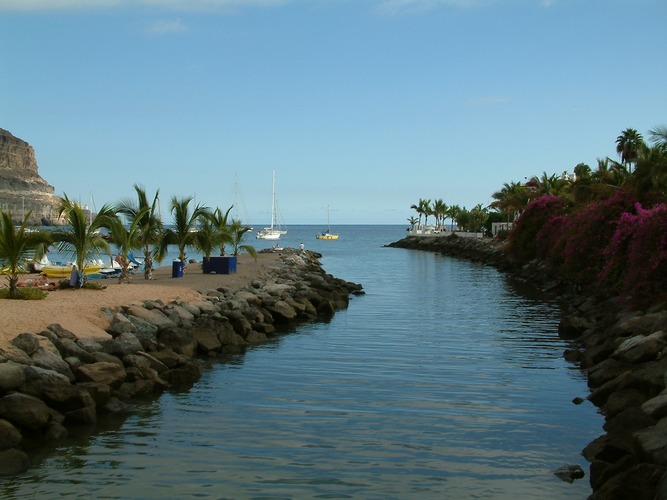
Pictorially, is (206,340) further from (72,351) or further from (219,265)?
(219,265)

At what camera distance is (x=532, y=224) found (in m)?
51.0

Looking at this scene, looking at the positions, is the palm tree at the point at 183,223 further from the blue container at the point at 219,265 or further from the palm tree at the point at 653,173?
the palm tree at the point at 653,173

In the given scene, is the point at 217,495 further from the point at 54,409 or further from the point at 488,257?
the point at 488,257

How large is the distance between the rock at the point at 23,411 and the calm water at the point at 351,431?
2.32 feet

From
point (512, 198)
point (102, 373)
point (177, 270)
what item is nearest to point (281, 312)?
point (177, 270)

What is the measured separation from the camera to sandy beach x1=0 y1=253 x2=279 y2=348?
14853 mm

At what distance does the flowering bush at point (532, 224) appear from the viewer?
162 ft

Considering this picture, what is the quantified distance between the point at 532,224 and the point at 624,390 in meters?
39.6

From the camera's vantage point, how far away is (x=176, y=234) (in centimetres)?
3102

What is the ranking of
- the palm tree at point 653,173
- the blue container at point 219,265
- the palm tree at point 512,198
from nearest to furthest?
the palm tree at point 653,173, the blue container at point 219,265, the palm tree at point 512,198

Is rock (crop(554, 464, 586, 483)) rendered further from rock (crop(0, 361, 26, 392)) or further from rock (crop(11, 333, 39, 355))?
rock (crop(11, 333, 39, 355))

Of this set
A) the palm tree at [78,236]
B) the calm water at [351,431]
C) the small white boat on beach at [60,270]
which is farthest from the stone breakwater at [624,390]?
the small white boat on beach at [60,270]

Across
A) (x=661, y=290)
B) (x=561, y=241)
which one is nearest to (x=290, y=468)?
(x=661, y=290)

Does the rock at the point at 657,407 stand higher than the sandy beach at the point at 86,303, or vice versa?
the sandy beach at the point at 86,303
